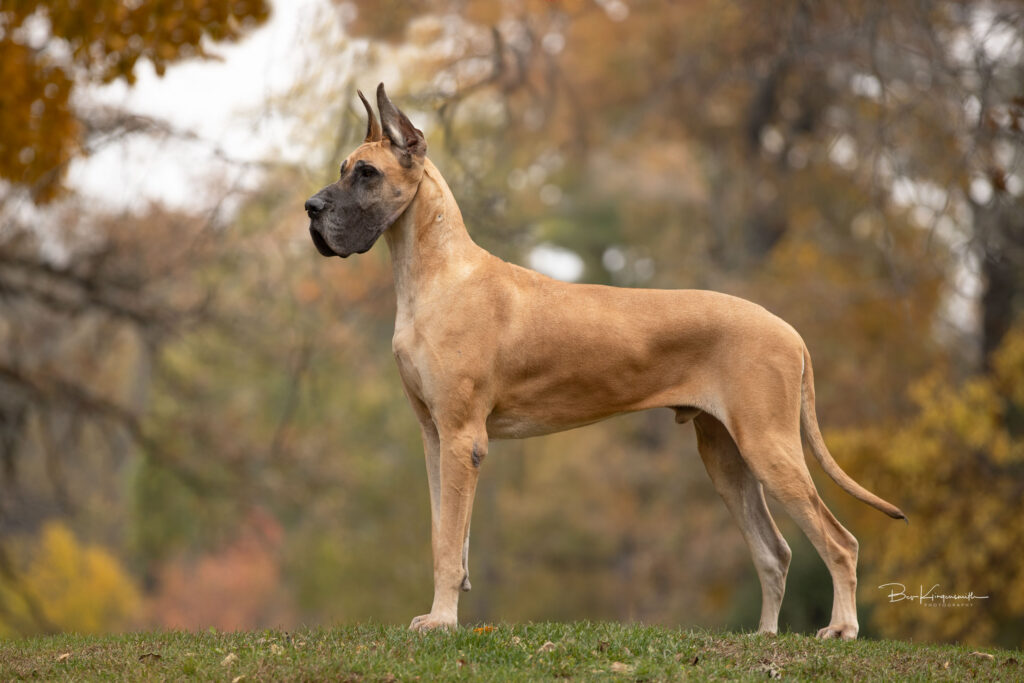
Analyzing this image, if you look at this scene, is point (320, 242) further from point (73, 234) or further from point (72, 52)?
point (73, 234)

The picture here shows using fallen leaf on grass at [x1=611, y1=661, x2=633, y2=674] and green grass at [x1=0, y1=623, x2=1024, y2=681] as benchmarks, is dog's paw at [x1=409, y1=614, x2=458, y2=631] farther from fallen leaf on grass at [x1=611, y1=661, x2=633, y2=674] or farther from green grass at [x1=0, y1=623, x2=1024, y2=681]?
fallen leaf on grass at [x1=611, y1=661, x2=633, y2=674]

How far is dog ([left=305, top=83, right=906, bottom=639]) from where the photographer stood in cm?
716

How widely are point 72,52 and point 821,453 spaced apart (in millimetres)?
8039

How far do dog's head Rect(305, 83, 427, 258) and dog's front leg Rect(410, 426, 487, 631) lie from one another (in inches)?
55.7

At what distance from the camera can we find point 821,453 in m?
7.68

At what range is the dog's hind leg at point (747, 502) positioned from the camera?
8070 millimetres

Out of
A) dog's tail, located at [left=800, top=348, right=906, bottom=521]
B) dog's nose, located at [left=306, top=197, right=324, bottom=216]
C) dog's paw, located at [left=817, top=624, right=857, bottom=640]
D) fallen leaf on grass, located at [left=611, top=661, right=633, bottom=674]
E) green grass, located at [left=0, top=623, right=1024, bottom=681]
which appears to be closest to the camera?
green grass, located at [left=0, top=623, right=1024, bottom=681]

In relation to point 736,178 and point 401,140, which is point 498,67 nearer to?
point 401,140

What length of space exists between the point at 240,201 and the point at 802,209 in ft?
64.6

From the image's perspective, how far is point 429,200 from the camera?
750 centimetres

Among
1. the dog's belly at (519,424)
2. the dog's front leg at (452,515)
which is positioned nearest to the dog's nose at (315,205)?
the dog's front leg at (452,515)

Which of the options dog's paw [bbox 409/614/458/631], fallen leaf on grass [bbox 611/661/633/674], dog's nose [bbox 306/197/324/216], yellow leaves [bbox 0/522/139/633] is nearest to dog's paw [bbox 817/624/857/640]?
fallen leaf on grass [bbox 611/661/633/674]

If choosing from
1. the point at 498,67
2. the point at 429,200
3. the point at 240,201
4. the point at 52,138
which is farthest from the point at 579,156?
the point at 429,200

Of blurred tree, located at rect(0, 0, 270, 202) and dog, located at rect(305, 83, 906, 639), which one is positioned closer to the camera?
dog, located at rect(305, 83, 906, 639)
